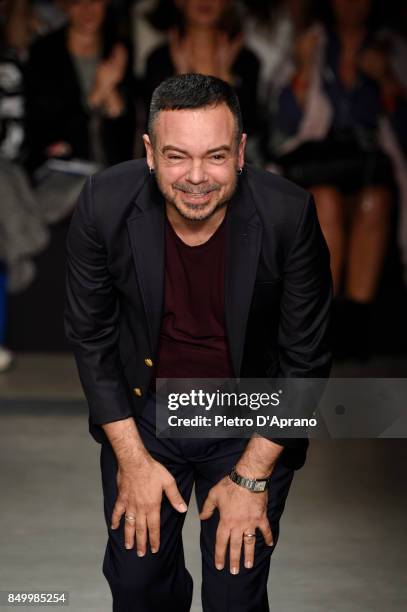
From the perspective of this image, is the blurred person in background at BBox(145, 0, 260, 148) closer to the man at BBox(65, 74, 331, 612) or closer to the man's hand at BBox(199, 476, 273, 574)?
the man at BBox(65, 74, 331, 612)

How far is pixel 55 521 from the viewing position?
3887mm

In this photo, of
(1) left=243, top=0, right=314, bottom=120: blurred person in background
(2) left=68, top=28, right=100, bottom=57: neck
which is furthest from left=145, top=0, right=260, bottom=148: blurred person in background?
(2) left=68, top=28, right=100, bottom=57: neck

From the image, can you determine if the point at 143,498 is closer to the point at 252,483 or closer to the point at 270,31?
the point at 252,483

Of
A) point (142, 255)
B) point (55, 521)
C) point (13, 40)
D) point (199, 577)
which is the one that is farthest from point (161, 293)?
point (13, 40)

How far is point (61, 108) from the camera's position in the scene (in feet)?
18.1

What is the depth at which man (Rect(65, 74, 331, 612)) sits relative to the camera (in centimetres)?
237

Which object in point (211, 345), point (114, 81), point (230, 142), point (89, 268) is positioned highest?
point (230, 142)

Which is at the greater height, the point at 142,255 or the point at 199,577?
the point at 142,255

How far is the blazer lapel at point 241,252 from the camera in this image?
7.78ft

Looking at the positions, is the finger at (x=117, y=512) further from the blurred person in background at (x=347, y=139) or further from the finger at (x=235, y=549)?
the blurred person in background at (x=347, y=139)

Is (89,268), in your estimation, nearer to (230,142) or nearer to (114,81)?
(230,142)

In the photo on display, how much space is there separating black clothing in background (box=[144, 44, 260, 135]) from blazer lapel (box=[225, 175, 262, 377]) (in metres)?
3.11

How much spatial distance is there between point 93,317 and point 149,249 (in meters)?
0.18

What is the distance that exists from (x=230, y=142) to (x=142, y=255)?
12.2 inches
